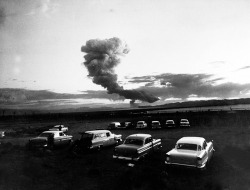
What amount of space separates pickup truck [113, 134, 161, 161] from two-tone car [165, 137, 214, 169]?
1860 mm

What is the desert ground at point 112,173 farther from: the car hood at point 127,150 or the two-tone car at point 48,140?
the two-tone car at point 48,140

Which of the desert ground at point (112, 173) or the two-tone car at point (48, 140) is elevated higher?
the two-tone car at point (48, 140)

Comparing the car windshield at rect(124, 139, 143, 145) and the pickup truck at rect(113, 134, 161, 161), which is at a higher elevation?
the car windshield at rect(124, 139, 143, 145)

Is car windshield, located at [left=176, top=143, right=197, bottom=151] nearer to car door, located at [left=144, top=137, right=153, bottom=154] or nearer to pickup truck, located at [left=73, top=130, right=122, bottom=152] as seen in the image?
car door, located at [left=144, top=137, right=153, bottom=154]

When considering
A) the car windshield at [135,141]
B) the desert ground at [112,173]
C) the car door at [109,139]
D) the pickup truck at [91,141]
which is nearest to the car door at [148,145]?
the car windshield at [135,141]

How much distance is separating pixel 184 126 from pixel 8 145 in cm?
2495

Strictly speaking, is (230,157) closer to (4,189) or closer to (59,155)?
(59,155)

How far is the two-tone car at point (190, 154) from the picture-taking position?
418 inches

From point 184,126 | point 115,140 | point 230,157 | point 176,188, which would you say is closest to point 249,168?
point 230,157

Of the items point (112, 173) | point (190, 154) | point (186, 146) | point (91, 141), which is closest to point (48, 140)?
point (91, 141)

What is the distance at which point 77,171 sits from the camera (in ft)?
38.2

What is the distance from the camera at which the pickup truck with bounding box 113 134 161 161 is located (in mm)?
12438

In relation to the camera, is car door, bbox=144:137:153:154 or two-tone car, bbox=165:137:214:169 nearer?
two-tone car, bbox=165:137:214:169

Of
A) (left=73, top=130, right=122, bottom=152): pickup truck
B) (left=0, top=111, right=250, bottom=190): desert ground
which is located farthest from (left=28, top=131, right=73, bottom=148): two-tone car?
(left=73, top=130, right=122, bottom=152): pickup truck
